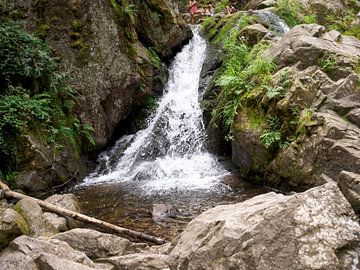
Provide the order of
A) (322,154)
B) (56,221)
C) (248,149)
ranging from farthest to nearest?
(248,149) → (322,154) → (56,221)

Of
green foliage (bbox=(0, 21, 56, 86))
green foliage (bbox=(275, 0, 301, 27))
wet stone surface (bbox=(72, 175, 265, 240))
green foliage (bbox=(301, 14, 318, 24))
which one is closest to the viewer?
wet stone surface (bbox=(72, 175, 265, 240))

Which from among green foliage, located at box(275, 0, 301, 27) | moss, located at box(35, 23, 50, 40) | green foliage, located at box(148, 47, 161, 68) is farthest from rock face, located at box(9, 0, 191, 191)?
green foliage, located at box(275, 0, 301, 27)

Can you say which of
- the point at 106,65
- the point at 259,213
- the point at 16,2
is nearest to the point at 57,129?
the point at 106,65

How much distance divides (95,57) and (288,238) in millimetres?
9193

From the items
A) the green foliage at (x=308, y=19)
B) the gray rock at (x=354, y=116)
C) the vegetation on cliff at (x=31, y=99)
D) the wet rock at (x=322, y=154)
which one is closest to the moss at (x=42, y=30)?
the vegetation on cliff at (x=31, y=99)

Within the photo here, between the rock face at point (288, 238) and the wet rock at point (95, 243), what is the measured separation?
1.58 meters

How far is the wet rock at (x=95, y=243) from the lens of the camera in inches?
199

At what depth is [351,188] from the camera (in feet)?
17.3

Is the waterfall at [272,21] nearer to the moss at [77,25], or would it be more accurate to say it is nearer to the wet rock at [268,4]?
the wet rock at [268,4]

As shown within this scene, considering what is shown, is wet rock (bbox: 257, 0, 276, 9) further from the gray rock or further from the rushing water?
the gray rock

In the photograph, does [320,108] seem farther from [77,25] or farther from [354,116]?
[77,25]

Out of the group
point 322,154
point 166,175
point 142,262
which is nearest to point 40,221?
point 142,262

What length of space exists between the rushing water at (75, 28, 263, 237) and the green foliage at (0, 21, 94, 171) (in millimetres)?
1549

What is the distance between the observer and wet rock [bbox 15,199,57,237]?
5.76 m
